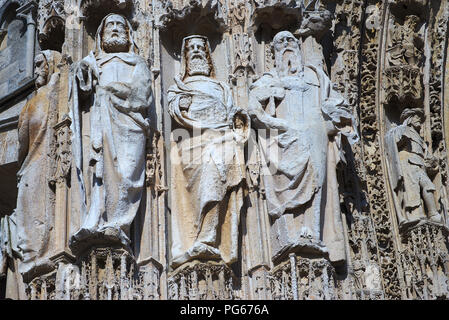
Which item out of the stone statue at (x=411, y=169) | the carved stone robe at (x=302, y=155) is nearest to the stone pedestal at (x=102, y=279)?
the carved stone robe at (x=302, y=155)

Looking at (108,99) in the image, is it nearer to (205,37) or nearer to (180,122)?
(180,122)

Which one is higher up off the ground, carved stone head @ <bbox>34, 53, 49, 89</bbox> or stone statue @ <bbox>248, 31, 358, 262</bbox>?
carved stone head @ <bbox>34, 53, 49, 89</bbox>

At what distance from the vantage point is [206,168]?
1220cm

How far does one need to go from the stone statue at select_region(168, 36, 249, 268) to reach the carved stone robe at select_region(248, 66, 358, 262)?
0.99 ft

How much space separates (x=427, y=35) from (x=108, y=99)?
4.83 m

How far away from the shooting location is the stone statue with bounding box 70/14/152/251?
38.2ft

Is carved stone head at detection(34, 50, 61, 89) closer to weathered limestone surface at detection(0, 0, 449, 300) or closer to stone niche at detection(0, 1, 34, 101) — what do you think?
weathered limestone surface at detection(0, 0, 449, 300)

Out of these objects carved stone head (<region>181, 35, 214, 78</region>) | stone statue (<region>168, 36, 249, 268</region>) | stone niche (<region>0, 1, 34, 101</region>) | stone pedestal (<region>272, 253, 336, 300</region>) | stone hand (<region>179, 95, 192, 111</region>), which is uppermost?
stone niche (<region>0, 1, 34, 101</region>)

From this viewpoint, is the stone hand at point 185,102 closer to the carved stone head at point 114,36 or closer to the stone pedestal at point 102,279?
the carved stone head at point 114,36

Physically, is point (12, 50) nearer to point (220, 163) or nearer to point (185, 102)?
point (185, 102)

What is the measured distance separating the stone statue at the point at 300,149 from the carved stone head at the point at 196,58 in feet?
1.84

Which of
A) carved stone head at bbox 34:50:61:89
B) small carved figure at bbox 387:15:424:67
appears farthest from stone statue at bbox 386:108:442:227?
carved stone head at bbox 34:50:61:89

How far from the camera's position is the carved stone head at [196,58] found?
1302cm

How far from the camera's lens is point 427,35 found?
15.3m
